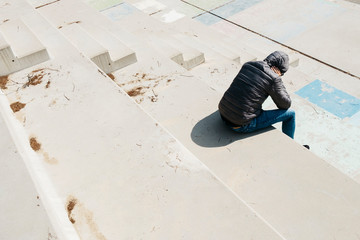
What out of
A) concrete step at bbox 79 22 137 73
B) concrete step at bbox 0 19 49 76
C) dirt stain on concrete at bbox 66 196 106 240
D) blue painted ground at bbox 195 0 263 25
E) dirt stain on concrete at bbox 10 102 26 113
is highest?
concrete step at bbox 0 19 49 76

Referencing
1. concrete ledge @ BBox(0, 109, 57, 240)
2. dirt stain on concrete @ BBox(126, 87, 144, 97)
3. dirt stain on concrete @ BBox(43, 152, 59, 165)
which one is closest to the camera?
concrete ledge @ BBox(0, 109, 57, 240)

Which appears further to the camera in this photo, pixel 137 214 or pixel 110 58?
pixel 110 58

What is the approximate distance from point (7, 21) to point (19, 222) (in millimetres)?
3834

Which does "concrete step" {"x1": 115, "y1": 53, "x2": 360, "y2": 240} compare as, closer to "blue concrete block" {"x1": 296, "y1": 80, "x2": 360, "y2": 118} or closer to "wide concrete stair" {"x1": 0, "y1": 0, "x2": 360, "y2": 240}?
"wide concrete stair" {"x1": 0, "y1": 0, "x2": 360, "y2": 240}

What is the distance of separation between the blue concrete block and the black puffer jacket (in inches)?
61.0

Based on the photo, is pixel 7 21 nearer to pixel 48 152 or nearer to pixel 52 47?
pixel 52 47

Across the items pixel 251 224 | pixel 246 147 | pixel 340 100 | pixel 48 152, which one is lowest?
pixel 340 100

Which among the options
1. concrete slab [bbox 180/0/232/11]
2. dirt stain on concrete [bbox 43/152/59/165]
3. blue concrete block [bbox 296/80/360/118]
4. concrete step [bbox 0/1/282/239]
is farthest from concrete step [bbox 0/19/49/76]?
concrete slab [bbox 180/0/232/11]

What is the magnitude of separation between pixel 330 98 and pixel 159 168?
299 centimetres

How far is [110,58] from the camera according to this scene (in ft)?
13.1

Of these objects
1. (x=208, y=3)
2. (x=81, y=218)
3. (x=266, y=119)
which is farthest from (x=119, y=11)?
(x=81, y=218)

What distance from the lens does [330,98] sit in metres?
4.43

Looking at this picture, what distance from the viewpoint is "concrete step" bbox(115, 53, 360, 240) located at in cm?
242

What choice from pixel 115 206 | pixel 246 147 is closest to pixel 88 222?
pixel 115 206
